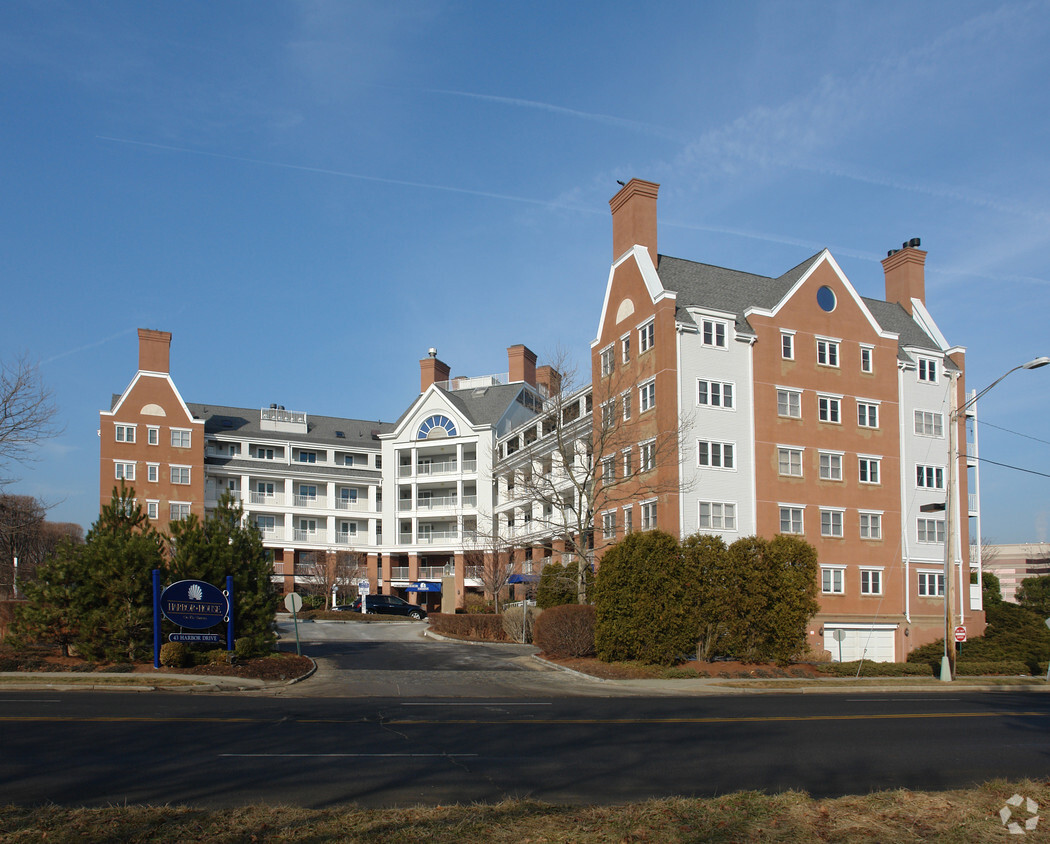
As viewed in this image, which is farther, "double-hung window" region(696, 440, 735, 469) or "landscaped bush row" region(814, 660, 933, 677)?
"double-hung window" region(696, 440, 735, 469)

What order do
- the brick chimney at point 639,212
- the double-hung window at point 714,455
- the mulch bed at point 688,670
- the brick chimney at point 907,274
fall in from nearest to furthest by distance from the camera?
the mulch bed at point 688,670 < the double-hung window at point 714,455 < the brick chimney at point 639,212 < the brick chimney at point 907,274

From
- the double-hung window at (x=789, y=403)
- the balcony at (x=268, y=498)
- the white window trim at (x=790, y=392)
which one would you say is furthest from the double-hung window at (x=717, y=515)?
the balcony at (x=268, y=498)

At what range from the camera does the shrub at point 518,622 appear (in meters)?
40.8

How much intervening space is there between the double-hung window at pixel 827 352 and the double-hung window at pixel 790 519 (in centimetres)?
714

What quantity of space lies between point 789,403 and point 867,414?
4.67 metres

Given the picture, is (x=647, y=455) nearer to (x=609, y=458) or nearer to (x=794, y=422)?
(x=609, y=458)

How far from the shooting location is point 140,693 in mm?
21656

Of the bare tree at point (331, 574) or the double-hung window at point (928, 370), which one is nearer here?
the double-hung window at point (928, 370)

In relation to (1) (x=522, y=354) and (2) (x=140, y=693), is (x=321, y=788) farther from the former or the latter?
(1) (x=522, y=354)

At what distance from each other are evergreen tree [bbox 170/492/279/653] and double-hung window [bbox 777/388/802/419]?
23410 millimetres

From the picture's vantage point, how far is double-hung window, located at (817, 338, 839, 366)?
41281 millimetres

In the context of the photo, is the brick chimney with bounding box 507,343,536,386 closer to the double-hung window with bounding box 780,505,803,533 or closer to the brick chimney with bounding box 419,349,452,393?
the brick chimney with bounding box 419,349,452,393

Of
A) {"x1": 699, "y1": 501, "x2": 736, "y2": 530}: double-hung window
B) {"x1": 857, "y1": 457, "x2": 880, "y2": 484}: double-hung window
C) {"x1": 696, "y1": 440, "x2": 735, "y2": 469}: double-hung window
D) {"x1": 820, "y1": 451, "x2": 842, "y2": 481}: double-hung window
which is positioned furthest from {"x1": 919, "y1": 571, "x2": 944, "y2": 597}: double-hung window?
{"x1": 696, "y1": 440, "x2": 735, "y2": 469}: double-hung window

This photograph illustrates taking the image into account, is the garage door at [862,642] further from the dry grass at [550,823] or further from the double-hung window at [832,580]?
the dry grass at [550,823]
